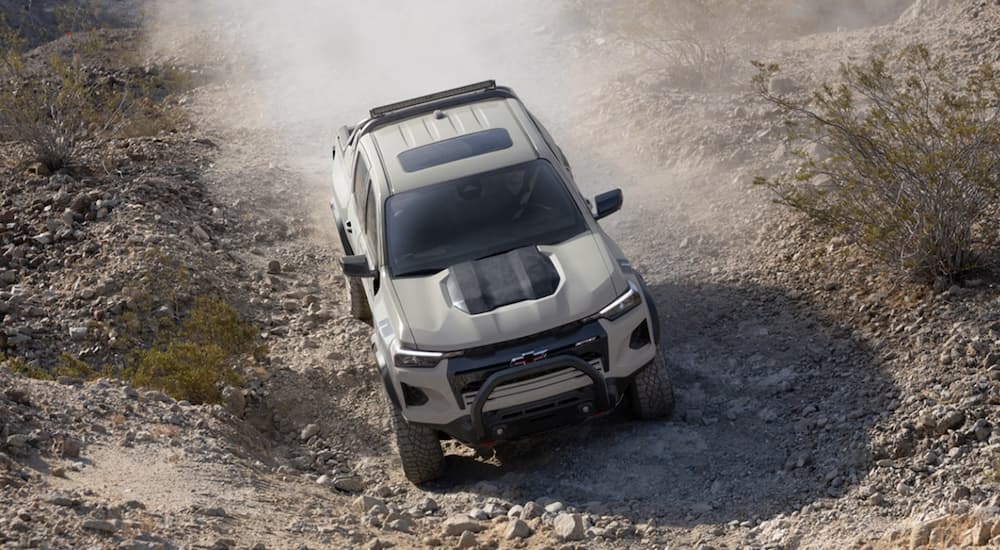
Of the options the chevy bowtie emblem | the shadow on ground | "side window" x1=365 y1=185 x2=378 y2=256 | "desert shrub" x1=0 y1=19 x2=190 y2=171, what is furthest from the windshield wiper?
"desert shrub" x1=0 y1=19 x2=190 y2=171

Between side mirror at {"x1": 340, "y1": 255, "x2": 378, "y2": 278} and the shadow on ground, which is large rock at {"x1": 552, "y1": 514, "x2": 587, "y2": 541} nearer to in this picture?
the shadow on ground

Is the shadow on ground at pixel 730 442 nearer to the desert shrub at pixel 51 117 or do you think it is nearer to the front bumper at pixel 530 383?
the front bumper at pixel 530 383

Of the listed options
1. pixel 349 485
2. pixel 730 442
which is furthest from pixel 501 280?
pixel 730 442

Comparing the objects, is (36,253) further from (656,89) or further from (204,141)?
(656,89)

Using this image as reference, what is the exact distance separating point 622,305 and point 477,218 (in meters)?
1.33

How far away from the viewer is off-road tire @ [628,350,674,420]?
23.2ft

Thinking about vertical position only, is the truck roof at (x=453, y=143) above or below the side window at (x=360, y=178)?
above

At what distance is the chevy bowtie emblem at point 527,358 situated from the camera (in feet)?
→ 21.3

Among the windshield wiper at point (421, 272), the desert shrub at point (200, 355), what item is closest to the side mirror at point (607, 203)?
the windshield wiper at point (421, 272)

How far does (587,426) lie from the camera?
746cm

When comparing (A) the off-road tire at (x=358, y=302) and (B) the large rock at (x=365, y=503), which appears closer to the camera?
(B) the large rock at (x=365, y=503)

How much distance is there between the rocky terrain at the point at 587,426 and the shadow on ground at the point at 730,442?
0.06ft

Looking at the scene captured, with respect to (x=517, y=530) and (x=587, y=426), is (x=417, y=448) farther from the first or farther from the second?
(x=587, y=426)

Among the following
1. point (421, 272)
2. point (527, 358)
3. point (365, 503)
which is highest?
point (421, 272)
